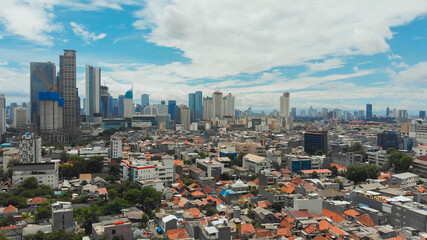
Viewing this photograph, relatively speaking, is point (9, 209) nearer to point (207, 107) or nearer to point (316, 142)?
point (316, 142)

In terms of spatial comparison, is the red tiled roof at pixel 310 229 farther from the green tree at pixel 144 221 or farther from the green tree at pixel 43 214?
the green tree at pixel 43 214

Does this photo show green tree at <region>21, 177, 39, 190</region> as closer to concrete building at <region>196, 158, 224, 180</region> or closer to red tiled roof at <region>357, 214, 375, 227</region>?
concrete building at <region>196, 158, 224, 180</region>

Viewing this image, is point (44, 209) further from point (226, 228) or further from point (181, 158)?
point (181, 158)

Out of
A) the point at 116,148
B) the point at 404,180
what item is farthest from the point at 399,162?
the point at 116,148

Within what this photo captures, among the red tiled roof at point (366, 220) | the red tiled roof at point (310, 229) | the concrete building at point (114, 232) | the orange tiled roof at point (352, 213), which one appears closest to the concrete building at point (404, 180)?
the orange tiled roof at point (352, 213)

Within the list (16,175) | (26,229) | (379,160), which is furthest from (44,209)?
(379,160)
